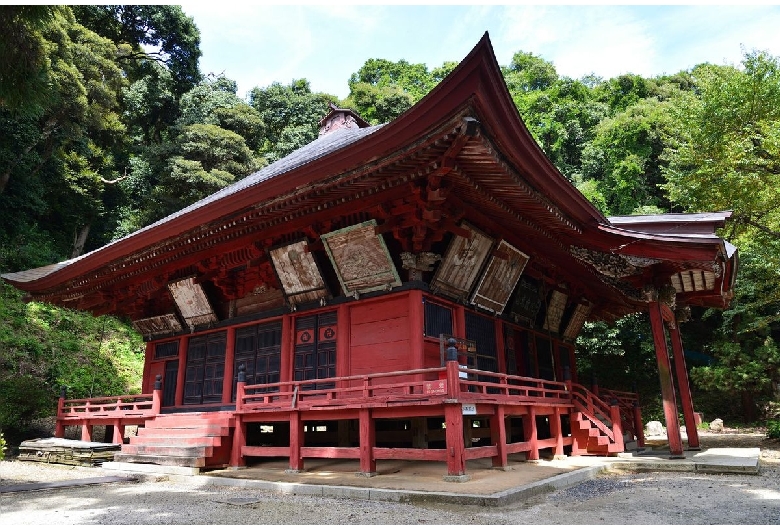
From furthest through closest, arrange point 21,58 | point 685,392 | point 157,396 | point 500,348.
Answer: point 685,392, point 157,396, point 500,348, point 21,58

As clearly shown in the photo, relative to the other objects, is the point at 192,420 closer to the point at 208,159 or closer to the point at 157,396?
the point at 157,396

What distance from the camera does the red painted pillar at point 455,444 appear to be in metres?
7.38

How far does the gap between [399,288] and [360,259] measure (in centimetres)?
99

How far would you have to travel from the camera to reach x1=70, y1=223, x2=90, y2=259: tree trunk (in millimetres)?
28875

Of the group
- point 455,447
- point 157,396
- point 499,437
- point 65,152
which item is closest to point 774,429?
point 499,437

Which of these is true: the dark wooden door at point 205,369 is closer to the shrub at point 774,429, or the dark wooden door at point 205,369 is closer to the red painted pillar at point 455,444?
the red painted pillar at point 455,444

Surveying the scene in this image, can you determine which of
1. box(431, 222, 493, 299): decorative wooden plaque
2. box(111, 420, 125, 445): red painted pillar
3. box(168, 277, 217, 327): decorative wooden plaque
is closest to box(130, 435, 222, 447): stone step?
box(111, 420, 125, 445): red painted pillar

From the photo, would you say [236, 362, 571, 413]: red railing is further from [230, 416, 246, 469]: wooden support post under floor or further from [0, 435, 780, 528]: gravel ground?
[0, 435, 780, 528]: gravel ground

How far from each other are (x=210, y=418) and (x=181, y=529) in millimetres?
5815

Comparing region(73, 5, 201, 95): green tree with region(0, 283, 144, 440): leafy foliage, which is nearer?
region(0, 283, 144, 440): leafy foliage

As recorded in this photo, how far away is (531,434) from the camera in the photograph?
9922mm

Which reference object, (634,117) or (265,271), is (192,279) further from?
(634,117)

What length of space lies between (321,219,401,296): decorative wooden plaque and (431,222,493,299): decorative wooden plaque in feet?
3.14

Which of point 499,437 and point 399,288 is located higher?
point 399,288
